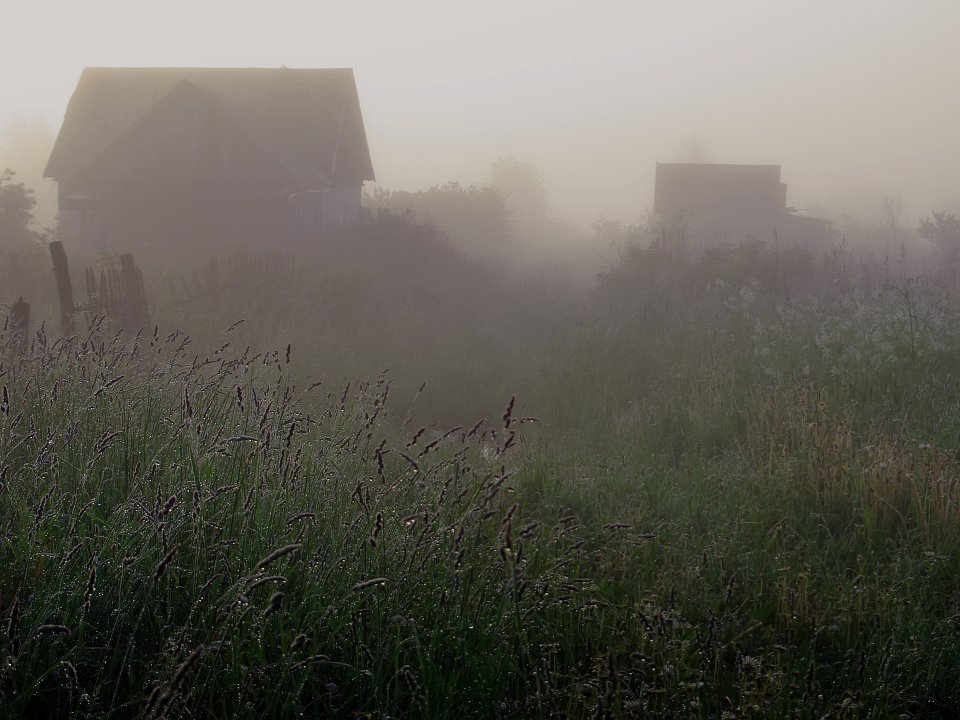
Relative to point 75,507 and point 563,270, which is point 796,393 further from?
Result: point 563,270

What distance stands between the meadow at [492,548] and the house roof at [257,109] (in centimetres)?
2111

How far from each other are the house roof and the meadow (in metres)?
21.1

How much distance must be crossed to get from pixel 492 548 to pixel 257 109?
92.6ft

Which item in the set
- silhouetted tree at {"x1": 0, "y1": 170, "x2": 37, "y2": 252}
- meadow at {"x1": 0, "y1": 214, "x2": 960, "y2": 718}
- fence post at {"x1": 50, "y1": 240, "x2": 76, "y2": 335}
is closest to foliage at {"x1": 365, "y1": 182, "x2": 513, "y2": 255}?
silhouetted tree at {"x1": 0, "y1": 170, "x2": 37, "y2": 252}

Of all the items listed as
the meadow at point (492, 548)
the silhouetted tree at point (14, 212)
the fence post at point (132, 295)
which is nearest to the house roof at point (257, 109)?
the silhouetted tree at point (14, 212)

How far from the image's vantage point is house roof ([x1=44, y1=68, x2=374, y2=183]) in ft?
90.5

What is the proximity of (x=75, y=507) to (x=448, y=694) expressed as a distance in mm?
1617

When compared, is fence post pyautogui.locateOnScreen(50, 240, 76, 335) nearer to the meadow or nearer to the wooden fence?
the wooden fence

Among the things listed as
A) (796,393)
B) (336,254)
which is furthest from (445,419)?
(336,254)

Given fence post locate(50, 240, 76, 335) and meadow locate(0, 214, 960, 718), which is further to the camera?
fence post locate(50, 240, 76, 335)

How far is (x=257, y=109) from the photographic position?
29328mm

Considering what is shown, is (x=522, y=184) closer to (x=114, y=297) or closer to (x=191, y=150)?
(x=191, y=150)

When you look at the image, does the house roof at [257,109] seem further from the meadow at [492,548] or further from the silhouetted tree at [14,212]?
the meadow at [492,548]

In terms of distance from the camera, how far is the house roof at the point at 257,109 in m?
27.6
